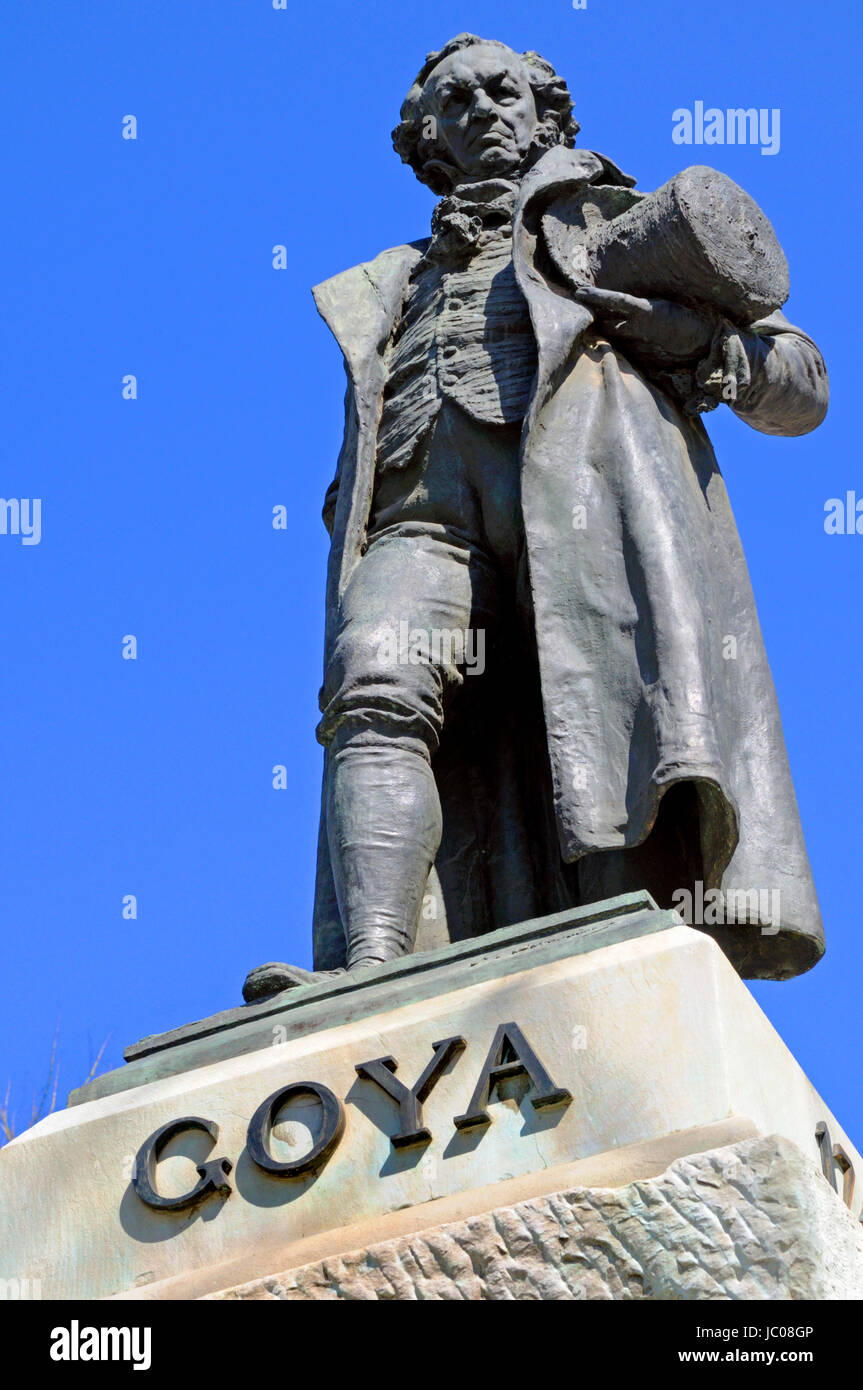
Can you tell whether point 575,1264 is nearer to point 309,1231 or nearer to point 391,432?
point 309,1231

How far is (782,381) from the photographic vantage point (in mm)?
6984

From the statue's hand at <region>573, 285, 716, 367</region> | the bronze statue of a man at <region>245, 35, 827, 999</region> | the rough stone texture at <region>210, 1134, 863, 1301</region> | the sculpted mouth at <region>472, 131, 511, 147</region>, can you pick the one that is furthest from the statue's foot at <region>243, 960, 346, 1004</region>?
the sculpted mouth at <region>472, 131, 511, 147</region>

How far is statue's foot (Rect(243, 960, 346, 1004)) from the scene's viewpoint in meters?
5.81

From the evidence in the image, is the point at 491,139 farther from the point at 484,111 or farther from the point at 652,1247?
the point at 652,1247

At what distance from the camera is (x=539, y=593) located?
21.4 ft

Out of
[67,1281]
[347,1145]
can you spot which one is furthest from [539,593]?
[67,1281]

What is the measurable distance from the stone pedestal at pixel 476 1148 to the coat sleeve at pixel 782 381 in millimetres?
2122

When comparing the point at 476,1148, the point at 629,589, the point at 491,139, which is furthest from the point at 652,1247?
the point at 491,139

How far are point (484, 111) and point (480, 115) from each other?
18mm

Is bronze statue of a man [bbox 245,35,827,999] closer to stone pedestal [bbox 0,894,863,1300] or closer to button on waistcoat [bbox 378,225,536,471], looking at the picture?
button on waistcoat [bbox 378,225,536,471]

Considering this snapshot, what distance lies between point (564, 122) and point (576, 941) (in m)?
3.44

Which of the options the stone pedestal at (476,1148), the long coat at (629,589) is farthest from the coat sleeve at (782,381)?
the stone pedestal at (476,1148)

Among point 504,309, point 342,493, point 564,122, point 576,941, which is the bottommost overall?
point 576,941
